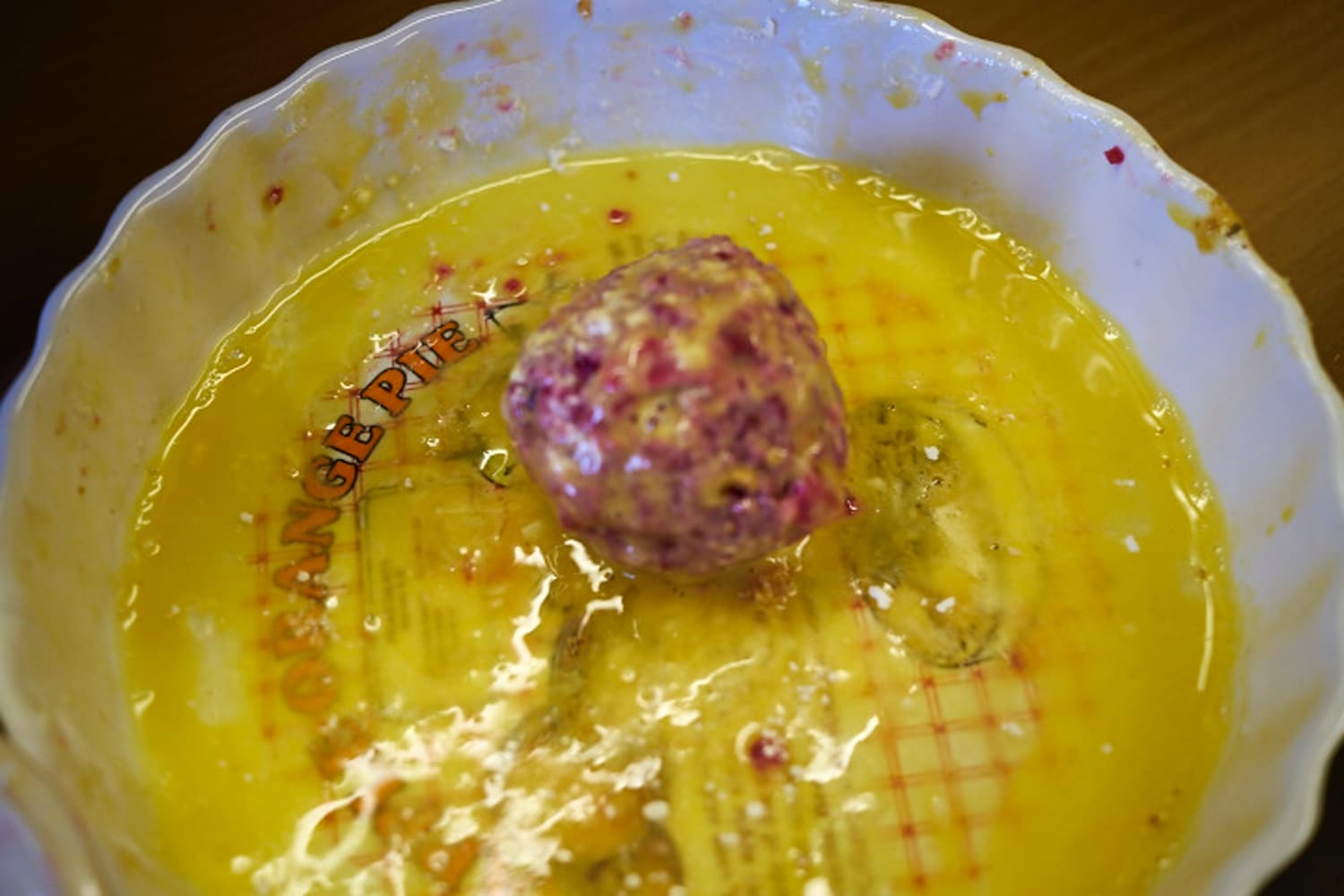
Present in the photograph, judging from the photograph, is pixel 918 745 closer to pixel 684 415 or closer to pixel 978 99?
pixel 684 415

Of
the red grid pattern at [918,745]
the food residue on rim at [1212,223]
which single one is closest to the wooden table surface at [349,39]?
the food residue on rim at [1212,223]

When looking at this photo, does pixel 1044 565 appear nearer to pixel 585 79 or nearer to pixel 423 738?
pixel 423 738

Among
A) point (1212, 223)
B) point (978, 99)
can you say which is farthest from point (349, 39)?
point (1212, 223)

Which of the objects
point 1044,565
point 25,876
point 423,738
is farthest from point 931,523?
point 25,876

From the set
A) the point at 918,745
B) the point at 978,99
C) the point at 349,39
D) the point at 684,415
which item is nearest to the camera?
the point at 684,415

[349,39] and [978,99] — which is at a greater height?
[349,39]

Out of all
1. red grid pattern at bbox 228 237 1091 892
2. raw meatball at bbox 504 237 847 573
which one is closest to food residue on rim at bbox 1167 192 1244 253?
red grid pattern at bbox 228 237 1091 892
